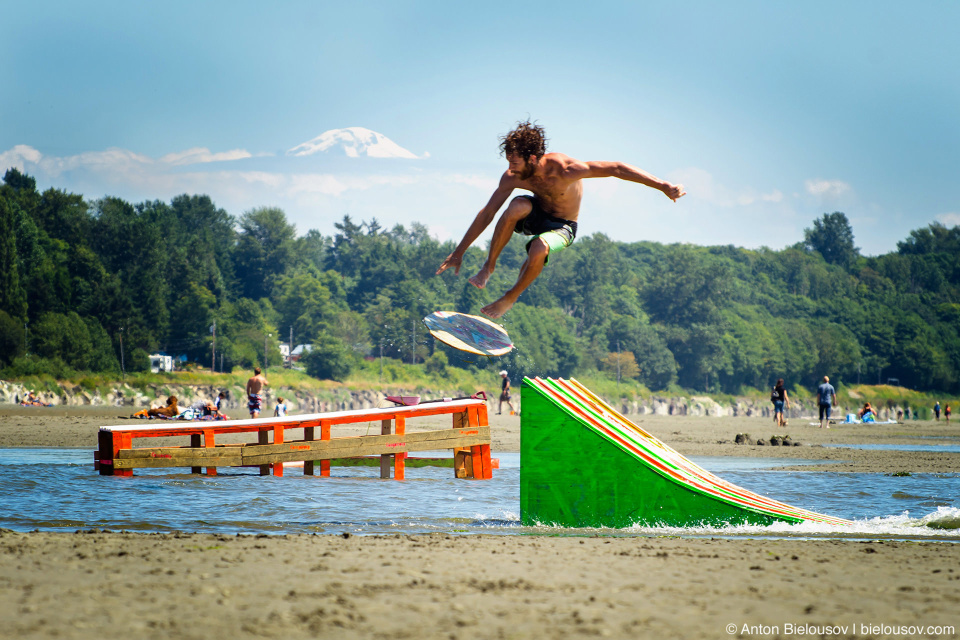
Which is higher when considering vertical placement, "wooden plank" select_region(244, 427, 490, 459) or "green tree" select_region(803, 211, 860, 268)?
"green tree" select_region(803, 211, 860, 268)

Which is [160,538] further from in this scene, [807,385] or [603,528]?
[807,385]

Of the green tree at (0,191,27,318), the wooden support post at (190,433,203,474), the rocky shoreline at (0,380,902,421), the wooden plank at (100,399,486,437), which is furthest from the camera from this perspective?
the green tree at (0,191,27,318)

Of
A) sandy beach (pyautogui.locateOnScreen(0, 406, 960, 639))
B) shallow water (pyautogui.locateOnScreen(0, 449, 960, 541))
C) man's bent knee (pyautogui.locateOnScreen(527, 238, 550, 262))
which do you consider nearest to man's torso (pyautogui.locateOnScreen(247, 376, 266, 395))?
shallow water (pyautogui.locateOnScreen(0, 449, 960, 541))

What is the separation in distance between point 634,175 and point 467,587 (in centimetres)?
408

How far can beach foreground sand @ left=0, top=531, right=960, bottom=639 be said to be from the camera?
4.86 m

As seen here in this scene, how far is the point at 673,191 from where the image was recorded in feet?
26.7

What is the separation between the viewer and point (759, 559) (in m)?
7.19

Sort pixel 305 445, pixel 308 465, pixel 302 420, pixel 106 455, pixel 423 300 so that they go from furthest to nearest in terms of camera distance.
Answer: pixel 423 300 < pixel 308 465 < pixel 302 420 < pixel 305 445 < pixel 106 455

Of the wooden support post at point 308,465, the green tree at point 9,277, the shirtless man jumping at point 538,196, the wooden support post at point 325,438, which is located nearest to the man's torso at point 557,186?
the shirtless man jumping at point 538,196

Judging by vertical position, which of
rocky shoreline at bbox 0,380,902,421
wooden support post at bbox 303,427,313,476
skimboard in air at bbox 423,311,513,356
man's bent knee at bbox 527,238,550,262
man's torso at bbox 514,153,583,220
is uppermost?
man's torso at bbox 514,153,583,220

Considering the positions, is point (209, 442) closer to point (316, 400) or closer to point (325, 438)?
point (325, 438)

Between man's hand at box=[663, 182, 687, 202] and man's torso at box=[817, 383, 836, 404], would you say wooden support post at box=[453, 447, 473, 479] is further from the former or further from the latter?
man's torso at box=[817, 383, 836, 404]

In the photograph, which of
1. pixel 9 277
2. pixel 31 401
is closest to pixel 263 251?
pixel 9 277

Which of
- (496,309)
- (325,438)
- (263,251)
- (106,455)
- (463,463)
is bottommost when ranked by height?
(463,463)
